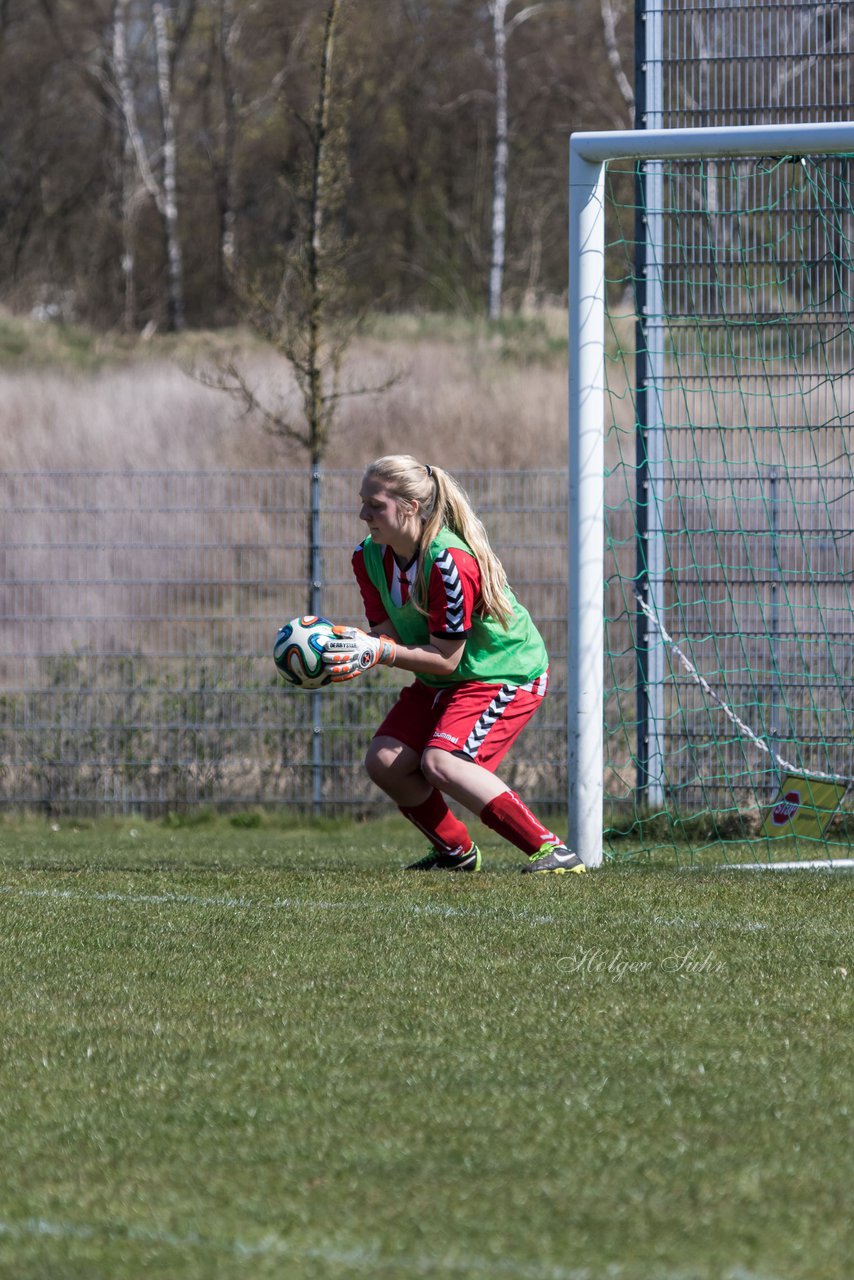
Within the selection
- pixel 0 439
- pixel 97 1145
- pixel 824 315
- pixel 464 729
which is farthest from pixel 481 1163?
pixel 0 439

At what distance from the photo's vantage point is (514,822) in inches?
241

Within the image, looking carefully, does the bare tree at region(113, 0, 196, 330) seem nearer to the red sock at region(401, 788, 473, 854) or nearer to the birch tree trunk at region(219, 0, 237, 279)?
the birch tree trunk at region(219, 0, 237, 279)

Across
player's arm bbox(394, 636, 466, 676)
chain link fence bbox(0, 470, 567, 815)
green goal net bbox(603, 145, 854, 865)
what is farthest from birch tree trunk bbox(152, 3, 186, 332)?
player's arm bbox(394, 636, 466, 676)

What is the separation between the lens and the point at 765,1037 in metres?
3.79

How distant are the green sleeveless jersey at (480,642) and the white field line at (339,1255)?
3631 mm

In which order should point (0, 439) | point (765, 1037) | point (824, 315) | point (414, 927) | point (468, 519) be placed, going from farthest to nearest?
1. point (0, 439)
2. point (824, 315)
3. point (468, 519)
4. point (414, 927)
5. point (765, 1037)

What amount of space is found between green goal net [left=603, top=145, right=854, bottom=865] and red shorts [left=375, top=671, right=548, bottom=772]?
213 cm

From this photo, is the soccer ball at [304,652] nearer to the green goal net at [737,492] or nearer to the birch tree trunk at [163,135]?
the green goal net at [737,492]

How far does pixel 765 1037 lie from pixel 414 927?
5.20 feet

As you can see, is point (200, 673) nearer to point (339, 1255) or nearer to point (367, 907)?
point (367, 907)

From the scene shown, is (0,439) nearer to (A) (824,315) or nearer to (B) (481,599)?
(A) (824,315)

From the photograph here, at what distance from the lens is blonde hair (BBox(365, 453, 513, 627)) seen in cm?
587

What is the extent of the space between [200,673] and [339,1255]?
7.89 m

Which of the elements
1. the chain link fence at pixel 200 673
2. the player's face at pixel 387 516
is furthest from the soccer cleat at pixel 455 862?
the chain link fence at pixel 200 673
